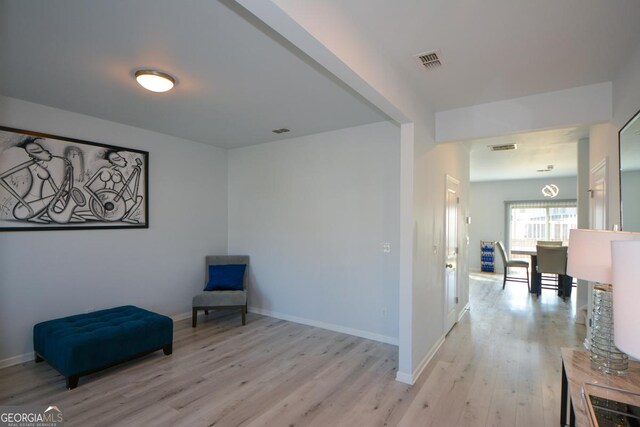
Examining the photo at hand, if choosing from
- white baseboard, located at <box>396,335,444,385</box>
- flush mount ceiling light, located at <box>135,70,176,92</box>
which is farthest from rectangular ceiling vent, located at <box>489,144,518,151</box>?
flush mount ceiling light, located at <box>135,70,176,92</box>

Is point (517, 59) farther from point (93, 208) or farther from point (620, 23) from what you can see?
point (93, 208)

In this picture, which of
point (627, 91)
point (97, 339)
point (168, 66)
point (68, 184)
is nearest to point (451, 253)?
point (627, 91)

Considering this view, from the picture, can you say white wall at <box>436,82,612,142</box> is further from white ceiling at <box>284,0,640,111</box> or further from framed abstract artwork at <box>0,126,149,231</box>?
framed abstract artwork at <box>0,126,149,231</box>

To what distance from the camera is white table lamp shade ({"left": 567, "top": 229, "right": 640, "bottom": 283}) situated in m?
1.56

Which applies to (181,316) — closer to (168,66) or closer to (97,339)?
(97,339)

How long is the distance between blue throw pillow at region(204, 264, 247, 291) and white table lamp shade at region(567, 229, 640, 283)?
3.88 metres

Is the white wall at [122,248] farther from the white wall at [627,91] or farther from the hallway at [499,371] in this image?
the white wall at [627,91]

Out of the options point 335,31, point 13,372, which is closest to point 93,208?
point 13,372

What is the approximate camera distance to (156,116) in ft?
12.1

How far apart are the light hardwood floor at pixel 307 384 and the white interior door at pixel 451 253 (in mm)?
385

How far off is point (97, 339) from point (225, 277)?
1.88 meters

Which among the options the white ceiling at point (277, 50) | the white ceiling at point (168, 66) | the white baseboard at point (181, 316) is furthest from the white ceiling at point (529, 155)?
the white baseboard at point (181, 316)

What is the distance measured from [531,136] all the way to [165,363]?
206 inches

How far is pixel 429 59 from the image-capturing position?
236 centimetres
